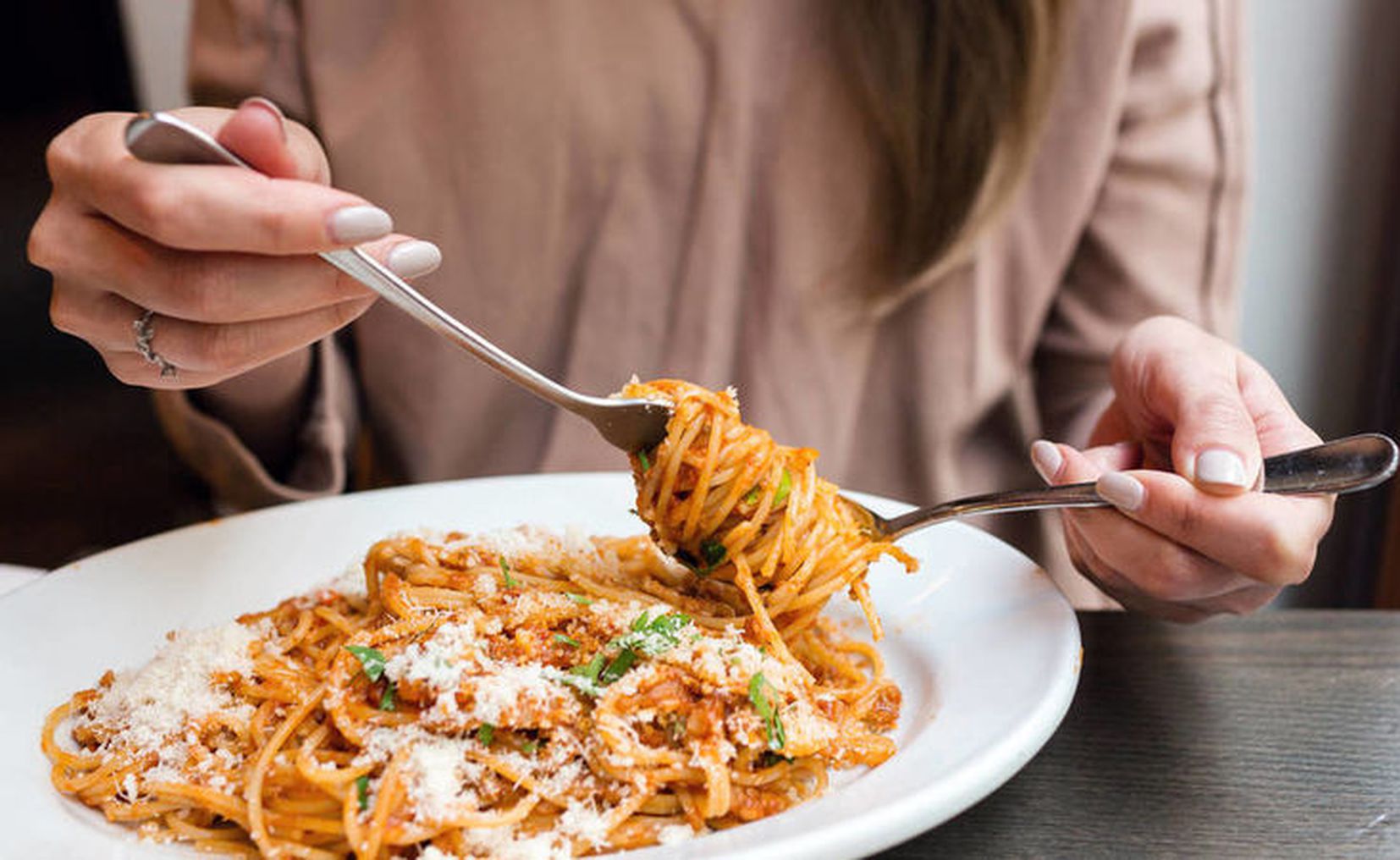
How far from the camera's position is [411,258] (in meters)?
1.19

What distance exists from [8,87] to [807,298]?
523cm

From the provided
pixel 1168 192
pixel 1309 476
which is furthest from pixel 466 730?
pixel 1168 192

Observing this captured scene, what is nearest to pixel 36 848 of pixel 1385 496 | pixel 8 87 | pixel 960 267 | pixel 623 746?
pixel 623 746

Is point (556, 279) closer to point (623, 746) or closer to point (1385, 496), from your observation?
point (623, 746)

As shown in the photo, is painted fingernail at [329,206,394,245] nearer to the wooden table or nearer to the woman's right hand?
the woman's right hand

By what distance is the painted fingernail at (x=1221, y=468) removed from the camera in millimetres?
1269

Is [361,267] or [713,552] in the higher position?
[361,267]

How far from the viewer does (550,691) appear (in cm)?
122

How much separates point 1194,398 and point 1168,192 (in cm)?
129

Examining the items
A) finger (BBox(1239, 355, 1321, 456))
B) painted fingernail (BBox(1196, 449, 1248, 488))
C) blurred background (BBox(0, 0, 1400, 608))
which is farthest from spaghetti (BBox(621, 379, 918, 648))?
blurred background (BBox(0, 0, 1400, 608))

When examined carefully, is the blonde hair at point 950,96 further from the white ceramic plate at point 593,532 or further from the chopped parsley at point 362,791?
the chopped parsley at point 362,791

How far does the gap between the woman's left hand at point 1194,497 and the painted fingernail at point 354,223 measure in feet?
2.74

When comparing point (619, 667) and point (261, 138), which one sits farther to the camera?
point (619, 667)

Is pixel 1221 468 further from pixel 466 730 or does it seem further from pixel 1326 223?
pixel 1326 223
